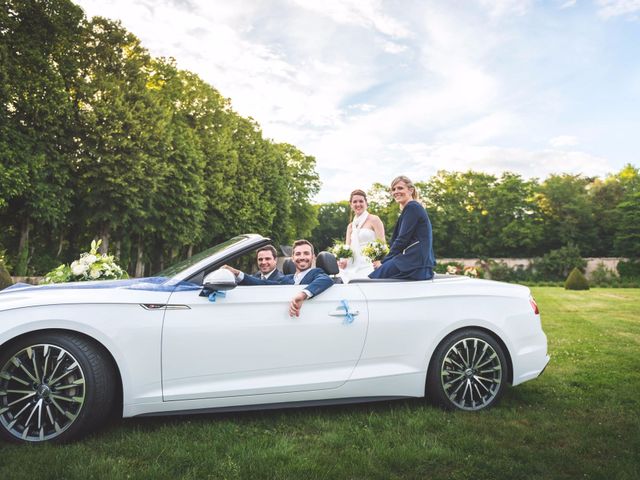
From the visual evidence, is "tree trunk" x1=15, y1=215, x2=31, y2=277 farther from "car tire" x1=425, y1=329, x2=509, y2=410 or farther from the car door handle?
"car tire" x1=425, y1=329, x2=509, y2=410

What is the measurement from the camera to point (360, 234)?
802cm

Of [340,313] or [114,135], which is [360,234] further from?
[114,135]

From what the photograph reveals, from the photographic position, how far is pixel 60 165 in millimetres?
21094

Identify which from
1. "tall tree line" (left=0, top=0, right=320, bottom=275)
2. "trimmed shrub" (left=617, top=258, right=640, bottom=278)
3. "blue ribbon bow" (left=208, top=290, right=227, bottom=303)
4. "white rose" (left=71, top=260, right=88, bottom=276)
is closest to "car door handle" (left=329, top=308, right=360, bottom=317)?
"blue ribbon bow" (left=208, top=290, right=227, bottom=303)

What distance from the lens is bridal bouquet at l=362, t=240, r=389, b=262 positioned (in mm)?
7160

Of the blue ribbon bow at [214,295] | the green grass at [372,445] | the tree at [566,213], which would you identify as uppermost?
the tree at [566,213]

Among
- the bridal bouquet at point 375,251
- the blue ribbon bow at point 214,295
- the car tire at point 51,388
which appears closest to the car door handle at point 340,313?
the blue ribbon bow at point 214,295

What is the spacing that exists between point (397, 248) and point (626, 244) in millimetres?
63362

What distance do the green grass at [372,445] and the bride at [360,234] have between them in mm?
3322

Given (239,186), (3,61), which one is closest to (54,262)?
(3,61)

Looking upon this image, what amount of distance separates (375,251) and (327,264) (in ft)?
9.75

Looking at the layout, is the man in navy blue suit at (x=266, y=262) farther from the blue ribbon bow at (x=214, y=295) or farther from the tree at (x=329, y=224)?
the tree at (x=329, y=224)

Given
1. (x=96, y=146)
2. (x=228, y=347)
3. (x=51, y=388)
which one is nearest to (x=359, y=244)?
(x=228, y=347)

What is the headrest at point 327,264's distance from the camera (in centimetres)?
430
